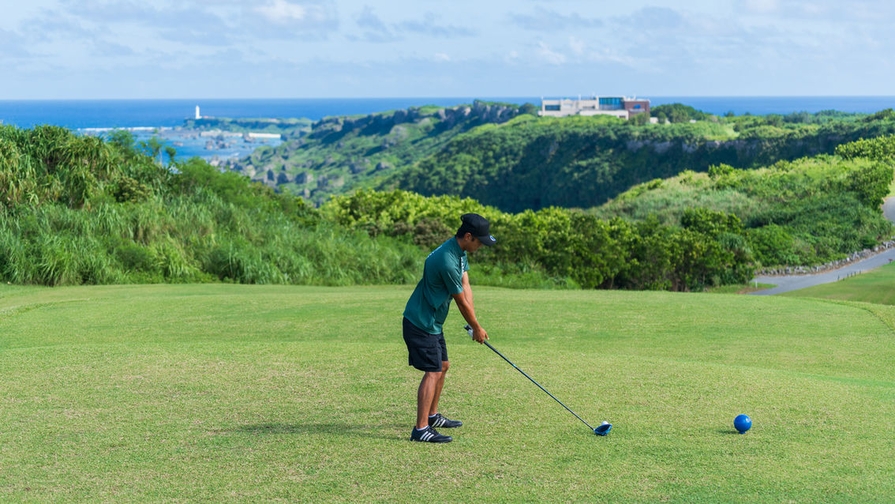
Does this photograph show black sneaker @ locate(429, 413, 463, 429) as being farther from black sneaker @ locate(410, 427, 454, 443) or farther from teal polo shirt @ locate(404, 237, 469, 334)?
teal polo shirt @ locate(404, 237, 469, 334)

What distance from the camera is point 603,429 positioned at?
7.31m

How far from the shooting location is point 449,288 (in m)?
7.07

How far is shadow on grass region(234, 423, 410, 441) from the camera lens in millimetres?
7367

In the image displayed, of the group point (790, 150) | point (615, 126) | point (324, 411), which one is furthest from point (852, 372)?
point (615, 126)

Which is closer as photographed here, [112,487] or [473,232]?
[112,487]

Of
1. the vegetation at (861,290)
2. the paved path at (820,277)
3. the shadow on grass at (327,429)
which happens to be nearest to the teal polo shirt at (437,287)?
the shadow on grass at (327,429)

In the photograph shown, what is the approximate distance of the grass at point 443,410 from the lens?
244 inches

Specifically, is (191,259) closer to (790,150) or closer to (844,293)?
(844,293)

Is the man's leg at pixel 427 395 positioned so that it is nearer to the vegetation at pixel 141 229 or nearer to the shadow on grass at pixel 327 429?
the shadow on grass at pixel 327 429

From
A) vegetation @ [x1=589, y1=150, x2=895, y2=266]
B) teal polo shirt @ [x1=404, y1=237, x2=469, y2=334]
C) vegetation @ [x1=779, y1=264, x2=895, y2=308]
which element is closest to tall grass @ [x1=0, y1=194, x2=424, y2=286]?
vegetation @ [x1=779, y1=264, x2=895, y2=308]

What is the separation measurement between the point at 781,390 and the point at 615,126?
13522 cm

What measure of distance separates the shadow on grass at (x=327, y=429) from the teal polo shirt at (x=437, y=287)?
3.22 ft

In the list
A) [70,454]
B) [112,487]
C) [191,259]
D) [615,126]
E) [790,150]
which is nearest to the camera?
[112,487]

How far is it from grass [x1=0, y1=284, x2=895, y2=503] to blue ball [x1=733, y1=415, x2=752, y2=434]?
11cm
